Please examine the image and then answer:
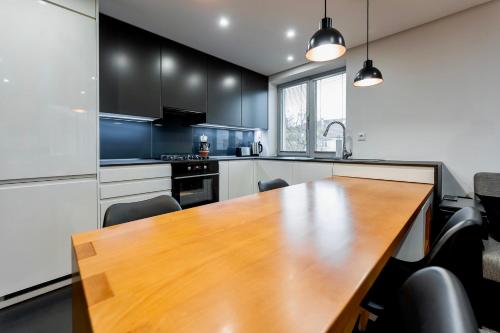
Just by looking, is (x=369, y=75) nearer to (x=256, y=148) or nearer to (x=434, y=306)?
(x=434, y=306)

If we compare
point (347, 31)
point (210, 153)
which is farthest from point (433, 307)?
point (210, 153)

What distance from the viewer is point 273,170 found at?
354 centimetres

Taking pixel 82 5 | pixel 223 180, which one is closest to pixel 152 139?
pixel 223 180

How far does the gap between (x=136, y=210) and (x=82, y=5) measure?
1889 mm

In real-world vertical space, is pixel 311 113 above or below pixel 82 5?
below

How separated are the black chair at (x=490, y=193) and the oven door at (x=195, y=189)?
2.63 m

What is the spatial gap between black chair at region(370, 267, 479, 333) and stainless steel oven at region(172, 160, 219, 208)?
8.07 ft

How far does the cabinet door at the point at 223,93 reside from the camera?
339cm

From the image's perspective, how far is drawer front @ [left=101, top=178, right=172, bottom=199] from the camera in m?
2.14

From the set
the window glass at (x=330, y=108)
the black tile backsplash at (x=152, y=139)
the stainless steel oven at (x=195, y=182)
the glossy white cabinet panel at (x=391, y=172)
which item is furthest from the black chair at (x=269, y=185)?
the black tile backsplash at (x=152, y=139)

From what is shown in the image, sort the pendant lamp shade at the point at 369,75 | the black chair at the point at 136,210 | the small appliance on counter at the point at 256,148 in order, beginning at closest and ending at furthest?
the black chair at the point at 136,210
the pendant lamp shade at the point at 369,75
the small appliance on counter at the point at 256,148

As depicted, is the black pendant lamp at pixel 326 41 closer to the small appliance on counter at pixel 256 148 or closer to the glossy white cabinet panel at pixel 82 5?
the glossy white cabinet panel at pixel 82 5

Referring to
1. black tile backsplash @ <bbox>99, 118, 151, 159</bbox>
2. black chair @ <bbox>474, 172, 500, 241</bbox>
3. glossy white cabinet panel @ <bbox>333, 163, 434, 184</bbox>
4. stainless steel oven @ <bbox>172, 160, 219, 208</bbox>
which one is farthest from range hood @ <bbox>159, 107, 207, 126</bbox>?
black chair @ <bbox>474, 172, 500, 241</bbox>

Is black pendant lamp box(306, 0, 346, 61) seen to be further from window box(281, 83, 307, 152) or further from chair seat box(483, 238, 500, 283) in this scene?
window box(281, 83, 307, 152)
